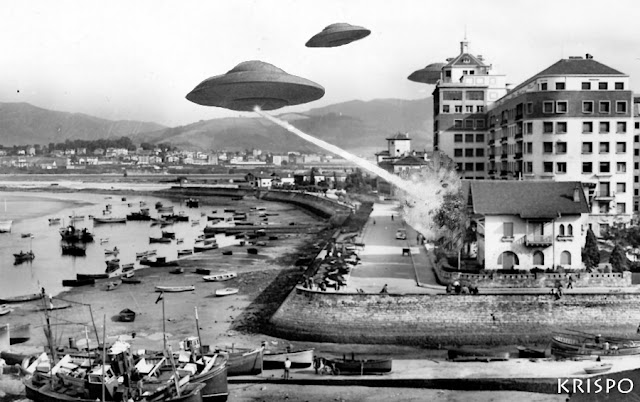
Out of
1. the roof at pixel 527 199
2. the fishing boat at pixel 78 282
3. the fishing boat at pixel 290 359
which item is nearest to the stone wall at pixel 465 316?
the fishing boat at pixel 290 359

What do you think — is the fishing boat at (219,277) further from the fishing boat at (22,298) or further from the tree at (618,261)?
the tree at (618,261)

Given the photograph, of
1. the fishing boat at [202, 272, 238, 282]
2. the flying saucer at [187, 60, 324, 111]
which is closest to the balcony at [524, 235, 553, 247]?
the fishing boat at [202, 272, 238, 282]

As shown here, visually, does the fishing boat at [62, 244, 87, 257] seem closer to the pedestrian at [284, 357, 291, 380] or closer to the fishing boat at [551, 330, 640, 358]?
the pedestrian at [284, 357, 291, 380]

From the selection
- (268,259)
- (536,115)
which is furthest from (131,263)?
(536,115)

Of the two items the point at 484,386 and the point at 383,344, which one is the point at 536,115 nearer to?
the point at 383,344

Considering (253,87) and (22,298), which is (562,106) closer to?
(22,298)

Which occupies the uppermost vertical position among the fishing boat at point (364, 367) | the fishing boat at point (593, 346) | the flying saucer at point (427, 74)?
the flying saucer at point (427, 74)

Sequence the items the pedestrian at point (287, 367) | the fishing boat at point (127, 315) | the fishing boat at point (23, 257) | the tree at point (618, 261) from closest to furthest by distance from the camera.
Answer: the pedestrian at point (287, 367), the fishing boat at point (127, 315), the tree at point (618, 261), the fishing boat at point (23, 257)
